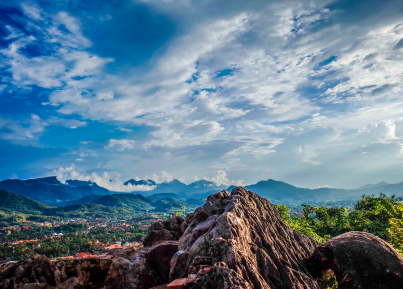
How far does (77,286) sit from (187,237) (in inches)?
171

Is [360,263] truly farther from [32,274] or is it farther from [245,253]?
[32,274]

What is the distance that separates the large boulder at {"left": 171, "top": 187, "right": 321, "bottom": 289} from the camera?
6286mm

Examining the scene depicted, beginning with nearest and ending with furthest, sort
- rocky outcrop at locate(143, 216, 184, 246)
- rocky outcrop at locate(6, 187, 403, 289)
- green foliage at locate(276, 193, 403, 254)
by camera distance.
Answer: rocky outcrop at locate(6, 187, 403, 289)
rocky outcrop at locate(143, 216, 184, 246)
green foliage at locate(276, 193, 403, 254)

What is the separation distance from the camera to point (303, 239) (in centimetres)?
1206

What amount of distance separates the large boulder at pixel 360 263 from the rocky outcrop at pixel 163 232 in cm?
760

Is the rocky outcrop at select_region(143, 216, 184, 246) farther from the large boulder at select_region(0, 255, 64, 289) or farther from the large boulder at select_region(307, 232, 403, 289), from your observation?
the large boulder at select_region(307, 232, 403, 289)

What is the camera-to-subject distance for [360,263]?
8.77 meters

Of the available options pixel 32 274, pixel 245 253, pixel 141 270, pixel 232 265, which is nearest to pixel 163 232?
pixel 141 270

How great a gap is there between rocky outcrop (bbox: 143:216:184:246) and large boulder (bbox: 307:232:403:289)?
7601 mm

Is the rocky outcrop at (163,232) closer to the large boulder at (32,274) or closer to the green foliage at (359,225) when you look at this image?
the large boulder at (32,274)

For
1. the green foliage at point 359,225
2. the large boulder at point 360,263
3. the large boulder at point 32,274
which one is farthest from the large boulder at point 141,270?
the green foliage at point 359,225

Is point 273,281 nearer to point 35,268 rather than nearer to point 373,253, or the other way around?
point 373,253

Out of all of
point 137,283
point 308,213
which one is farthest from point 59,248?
point 137,283

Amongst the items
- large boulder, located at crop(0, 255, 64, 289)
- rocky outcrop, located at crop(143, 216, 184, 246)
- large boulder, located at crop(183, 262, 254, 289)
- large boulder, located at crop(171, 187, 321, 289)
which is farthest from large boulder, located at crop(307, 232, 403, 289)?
large boulder, located at crop(0, 255, 64, 289)
